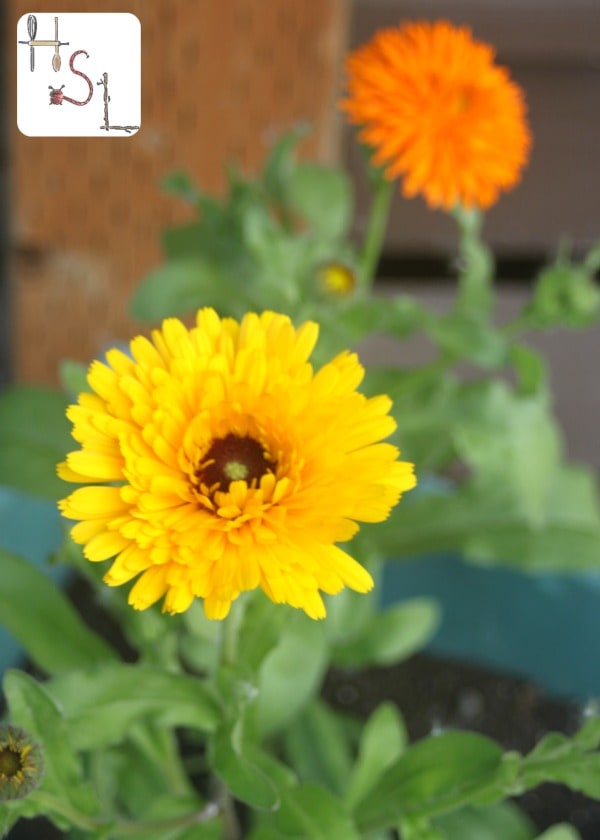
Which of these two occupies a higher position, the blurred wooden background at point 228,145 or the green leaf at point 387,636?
the blurred wooden background at point 228,145

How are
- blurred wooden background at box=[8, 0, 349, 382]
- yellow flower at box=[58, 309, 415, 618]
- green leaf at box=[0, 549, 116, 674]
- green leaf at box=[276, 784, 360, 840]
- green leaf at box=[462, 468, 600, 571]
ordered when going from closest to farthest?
yellow flower at box=[58, 309, 415, 618] → green leaf at box=[276, 784, 360, 840] → green leaf at box=[0, 549, 116, 674] → green leaf at box=[462, 468, 600, 571] → blurred wooden background at box=[8, 0, 349, 382]

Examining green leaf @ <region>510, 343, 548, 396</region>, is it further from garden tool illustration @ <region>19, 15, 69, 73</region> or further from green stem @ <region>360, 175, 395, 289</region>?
garden tool illustration @ <region>19, 15, 69, 73</region>

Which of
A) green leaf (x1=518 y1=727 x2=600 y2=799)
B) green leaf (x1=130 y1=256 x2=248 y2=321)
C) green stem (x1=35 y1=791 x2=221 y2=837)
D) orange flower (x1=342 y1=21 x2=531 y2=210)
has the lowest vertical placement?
green stem (x1=35 y1=791 x2=221 y2=837)

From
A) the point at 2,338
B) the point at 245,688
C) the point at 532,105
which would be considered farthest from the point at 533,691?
the point at 2,338

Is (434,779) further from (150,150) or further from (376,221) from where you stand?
(150,150)

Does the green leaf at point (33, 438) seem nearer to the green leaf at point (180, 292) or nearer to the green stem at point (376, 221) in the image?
the green leaf at point (180, 292)

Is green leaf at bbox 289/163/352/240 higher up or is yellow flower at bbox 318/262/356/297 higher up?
green leaf at bbox 289/163/352/240

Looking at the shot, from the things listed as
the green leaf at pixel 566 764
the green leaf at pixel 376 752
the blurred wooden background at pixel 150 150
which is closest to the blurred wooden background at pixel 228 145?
→ the blurred wooden background at pixel 150 150

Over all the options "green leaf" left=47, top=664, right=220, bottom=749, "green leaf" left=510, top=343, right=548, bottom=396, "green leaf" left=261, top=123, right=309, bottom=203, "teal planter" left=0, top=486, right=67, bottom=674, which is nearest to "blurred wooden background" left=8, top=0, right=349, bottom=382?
"green leaf" left=261, top=123, right=309, bottom=203

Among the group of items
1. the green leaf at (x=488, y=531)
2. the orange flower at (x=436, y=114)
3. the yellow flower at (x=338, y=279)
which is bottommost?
the green leaf at (x=488, y=531)
